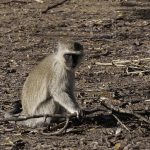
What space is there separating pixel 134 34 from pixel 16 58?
3.14m

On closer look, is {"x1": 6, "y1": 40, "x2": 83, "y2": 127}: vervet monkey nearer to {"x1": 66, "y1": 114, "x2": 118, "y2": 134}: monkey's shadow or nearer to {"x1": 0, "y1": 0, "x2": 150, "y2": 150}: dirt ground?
{"x1": 66, "y1": 114, "x2": 118, "y2": 134}: monkey's shadow

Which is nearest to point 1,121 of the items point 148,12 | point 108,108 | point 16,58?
point 108,108

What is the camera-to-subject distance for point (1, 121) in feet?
26.5

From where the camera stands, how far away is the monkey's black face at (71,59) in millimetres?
8234

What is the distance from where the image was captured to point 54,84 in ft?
27.1

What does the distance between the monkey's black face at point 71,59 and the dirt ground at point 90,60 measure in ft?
2.34

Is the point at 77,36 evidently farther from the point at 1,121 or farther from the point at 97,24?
the point at 1,121

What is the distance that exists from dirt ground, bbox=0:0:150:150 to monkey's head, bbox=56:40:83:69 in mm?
735

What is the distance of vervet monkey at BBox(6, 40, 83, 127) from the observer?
8234mm

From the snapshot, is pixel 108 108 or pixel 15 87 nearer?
pixel 108 108

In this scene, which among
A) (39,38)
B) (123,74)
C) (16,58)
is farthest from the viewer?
(39,38)

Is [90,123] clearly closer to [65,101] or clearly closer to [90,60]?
[65,101]

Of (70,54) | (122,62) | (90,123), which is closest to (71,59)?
(70,54)

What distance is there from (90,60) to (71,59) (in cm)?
355
